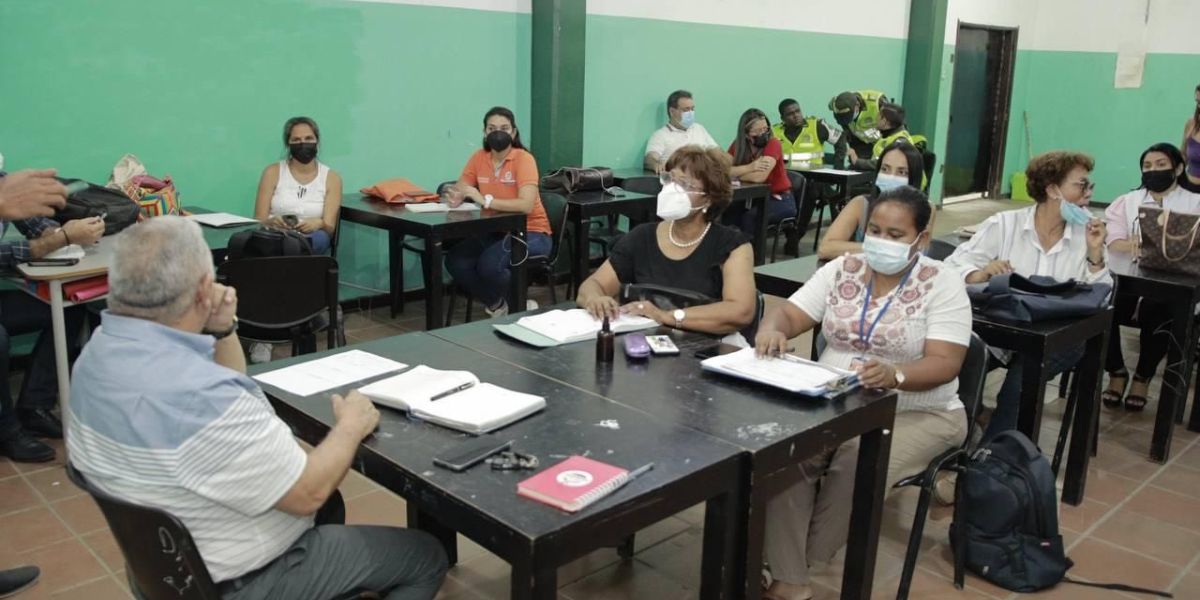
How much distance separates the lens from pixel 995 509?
2836 mm

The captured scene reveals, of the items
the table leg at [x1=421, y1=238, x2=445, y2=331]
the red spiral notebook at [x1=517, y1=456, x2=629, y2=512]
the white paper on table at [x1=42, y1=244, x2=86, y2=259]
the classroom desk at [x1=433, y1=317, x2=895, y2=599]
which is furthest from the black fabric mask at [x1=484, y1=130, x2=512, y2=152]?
the red spiral notebook at [x1=517, y1=456, x2=629, y2=512]

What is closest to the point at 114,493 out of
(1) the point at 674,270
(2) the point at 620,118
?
(1) the point at 674,270

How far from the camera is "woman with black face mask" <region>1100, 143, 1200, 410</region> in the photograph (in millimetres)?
4340

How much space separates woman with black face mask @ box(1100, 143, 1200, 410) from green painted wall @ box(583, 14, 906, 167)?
3.56 m

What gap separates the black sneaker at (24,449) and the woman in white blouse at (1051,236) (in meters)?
3.45

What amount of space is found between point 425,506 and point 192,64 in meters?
3.95

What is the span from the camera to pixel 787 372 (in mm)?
2367

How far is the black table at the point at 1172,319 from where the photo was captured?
3.60 m

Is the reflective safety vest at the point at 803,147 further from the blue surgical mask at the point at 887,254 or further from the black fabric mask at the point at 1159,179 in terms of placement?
the blue surgical mask at the point at 887,254

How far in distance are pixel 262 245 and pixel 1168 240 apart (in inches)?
140

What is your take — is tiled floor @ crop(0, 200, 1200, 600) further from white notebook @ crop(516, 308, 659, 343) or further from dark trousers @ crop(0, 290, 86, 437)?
white notebook @ crop(516, 308, 659, 343)

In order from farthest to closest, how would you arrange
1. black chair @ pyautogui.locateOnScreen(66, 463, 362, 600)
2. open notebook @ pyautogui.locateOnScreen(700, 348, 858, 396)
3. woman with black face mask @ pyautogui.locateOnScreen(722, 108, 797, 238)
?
woman with black face mask @ pyautogui.locateOnScreen(722, 108, 797, 238), open notebook @ pyautogui.locateOnScreen(700, 348, 858, 396), black chair @ pyautogui.locateOnScreen(66, 463, 362, 600)

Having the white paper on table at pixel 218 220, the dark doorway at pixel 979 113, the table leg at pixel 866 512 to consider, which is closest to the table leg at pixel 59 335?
the white paper on table at pixel 218 220

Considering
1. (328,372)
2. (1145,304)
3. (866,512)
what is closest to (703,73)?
(1145,304)
